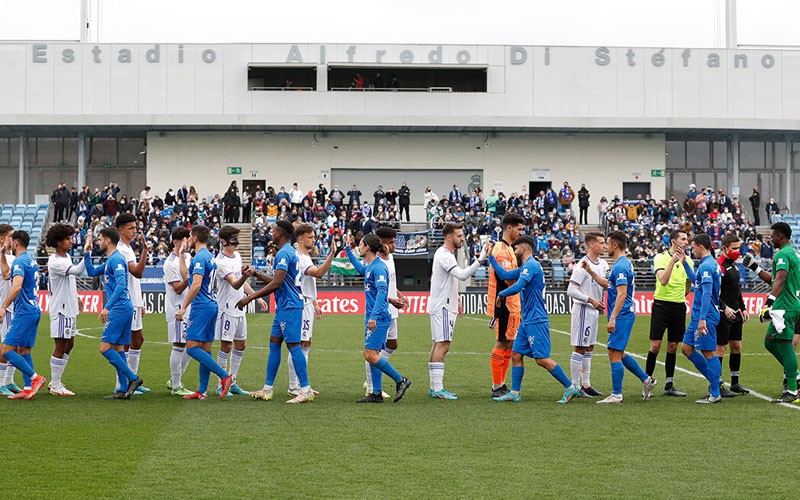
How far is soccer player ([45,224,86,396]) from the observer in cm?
1293

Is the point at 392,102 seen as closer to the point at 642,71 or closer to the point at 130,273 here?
the point at 642,71

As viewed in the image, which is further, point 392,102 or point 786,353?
point 392,102

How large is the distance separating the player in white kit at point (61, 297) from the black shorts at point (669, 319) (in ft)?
24.5

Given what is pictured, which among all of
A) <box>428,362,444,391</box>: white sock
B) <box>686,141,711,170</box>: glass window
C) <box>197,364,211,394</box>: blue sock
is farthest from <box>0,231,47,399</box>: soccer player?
<box>686,141,711,170</box>: glass window

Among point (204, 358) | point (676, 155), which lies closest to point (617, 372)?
point (204, 358)

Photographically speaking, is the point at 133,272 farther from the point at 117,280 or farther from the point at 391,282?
the point at 391,282

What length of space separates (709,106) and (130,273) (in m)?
41.6

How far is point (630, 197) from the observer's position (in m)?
49.9

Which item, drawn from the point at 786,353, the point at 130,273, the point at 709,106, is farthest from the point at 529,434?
the point at 709,106

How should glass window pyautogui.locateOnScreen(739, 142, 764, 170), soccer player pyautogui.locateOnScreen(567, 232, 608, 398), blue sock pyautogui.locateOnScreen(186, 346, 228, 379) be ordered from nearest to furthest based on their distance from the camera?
blue sock pyautogui.locateOnScreen(186, 346, 228, 379)
soccer player pyautogui.locateOnScreen(567, 232, 608, 398)
glass window pyautogui.locateOnScreen(739, 142, 764, 170)

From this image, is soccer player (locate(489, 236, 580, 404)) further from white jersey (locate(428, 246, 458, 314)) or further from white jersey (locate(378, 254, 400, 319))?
white jersey (locate(378, 254, 400, 319))

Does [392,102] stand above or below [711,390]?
above

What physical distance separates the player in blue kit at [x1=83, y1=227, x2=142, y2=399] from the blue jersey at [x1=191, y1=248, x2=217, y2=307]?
0.87 m

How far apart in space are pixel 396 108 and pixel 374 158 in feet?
8.56
